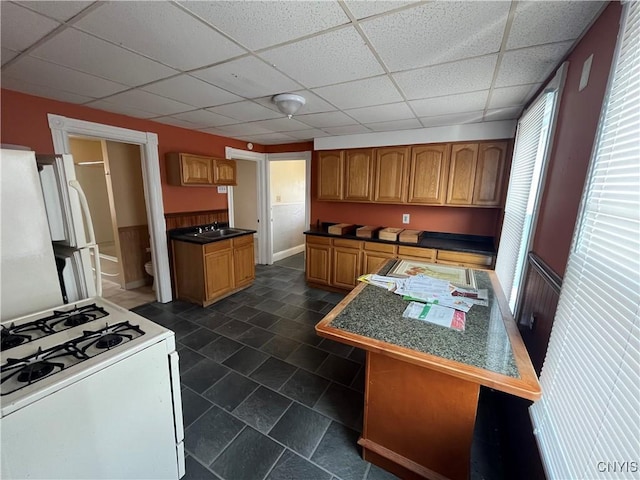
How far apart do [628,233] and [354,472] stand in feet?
5.41

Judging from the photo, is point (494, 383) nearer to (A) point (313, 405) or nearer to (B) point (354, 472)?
(B) point (354, 472)

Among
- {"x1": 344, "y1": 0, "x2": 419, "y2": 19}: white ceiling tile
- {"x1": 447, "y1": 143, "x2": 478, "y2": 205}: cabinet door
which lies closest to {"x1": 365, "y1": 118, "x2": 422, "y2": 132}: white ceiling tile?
{"x1": 447, "y1": 143, "x2": 478, "y2": 205}: cabinet door

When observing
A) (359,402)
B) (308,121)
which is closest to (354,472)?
(359,402)

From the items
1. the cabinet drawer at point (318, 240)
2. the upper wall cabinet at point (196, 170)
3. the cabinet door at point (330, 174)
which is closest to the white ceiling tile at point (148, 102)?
the upper wall cabinet at point (196, 170)

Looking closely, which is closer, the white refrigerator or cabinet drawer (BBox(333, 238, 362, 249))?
the white refrigerator

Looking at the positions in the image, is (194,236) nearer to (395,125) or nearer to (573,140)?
(395,125)

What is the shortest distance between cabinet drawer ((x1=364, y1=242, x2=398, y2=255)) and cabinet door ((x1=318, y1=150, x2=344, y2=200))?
0.90 meters

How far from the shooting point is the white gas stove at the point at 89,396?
2.77ft

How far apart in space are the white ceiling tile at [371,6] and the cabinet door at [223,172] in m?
3.12

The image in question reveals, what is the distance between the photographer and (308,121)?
313 cm

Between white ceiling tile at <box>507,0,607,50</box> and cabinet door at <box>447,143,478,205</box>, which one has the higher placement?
white ceiling tile at <box>507,0,607,50</box>

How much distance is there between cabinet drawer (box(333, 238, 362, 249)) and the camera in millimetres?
3760

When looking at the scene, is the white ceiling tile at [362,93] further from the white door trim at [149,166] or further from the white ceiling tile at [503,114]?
the white door trim at [149,166]

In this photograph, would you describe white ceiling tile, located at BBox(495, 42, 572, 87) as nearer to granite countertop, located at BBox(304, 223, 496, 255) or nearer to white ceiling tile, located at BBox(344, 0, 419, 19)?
white ceiling tile, located at BBox(344, 0, 419, 19)
